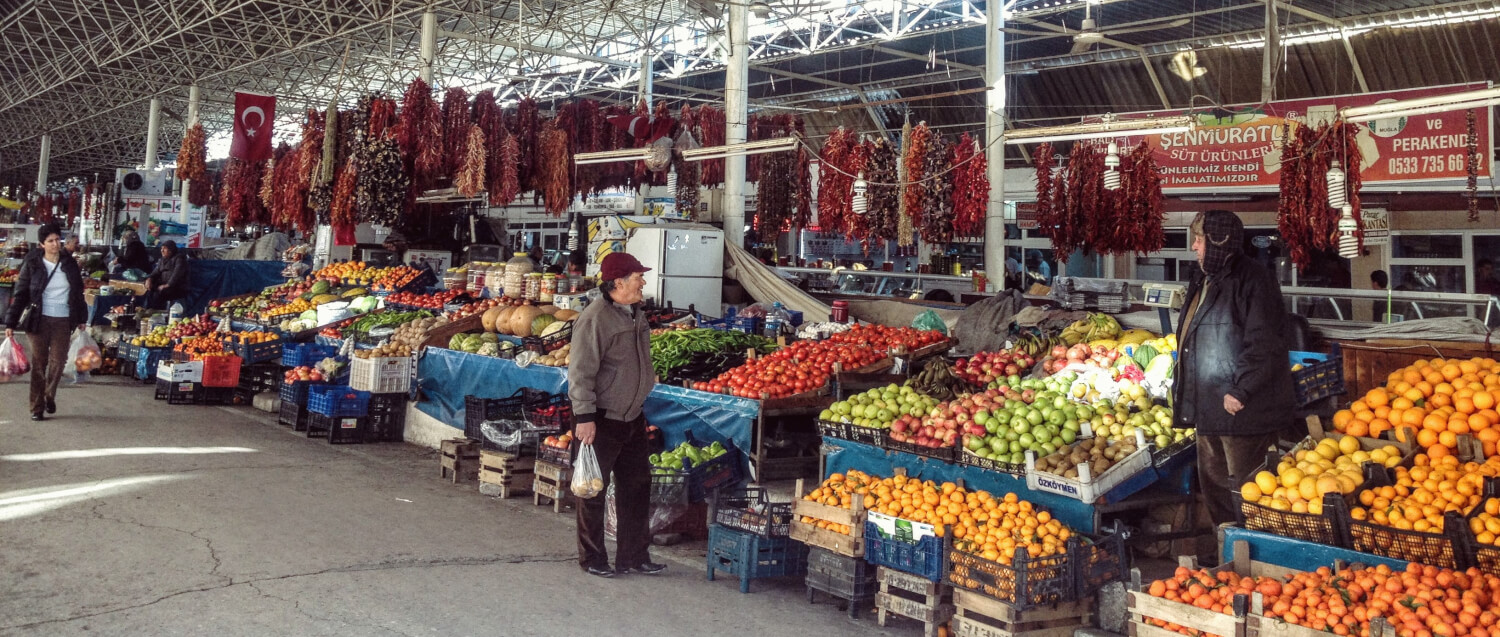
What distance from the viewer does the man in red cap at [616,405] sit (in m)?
5.14

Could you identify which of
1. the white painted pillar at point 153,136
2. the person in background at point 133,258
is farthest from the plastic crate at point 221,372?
the white painted pillar at point 153,136

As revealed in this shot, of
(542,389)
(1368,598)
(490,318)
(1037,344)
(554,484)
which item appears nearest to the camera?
(1368,598)

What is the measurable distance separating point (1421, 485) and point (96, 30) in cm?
3194

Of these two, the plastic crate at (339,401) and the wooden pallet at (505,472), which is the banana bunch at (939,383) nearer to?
the wooden pallet at (505,472)

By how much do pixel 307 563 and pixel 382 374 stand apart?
4.54m

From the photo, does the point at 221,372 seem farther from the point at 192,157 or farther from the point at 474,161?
the point at 192,157

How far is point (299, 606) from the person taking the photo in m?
4.50

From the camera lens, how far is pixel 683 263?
457 inches

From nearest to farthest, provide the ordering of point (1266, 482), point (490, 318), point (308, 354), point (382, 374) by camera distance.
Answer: point (1266, 482) → point (382, 374) → point (490, 318) → point (308, 354)

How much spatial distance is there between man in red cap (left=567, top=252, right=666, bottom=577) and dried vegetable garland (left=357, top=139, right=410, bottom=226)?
792 centimetres

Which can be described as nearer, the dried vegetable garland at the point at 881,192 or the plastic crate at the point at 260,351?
the dried vegetable garland at the point at 881,192

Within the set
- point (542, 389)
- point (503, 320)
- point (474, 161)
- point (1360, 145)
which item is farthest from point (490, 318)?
point (1360, 145)

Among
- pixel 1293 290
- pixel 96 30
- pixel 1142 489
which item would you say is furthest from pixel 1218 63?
pixel 96 30

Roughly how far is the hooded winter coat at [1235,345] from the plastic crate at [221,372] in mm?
9971
